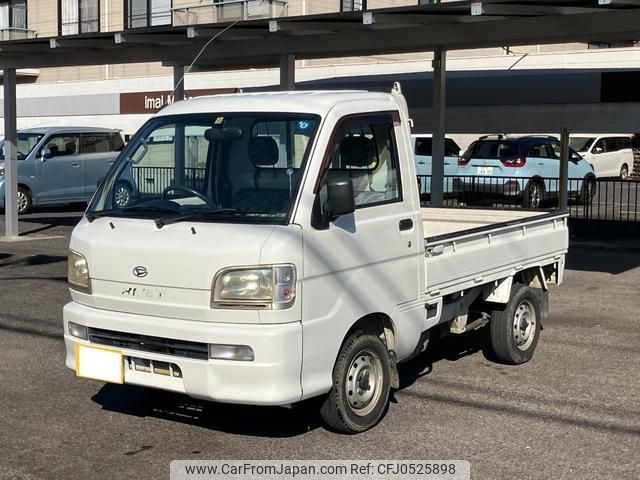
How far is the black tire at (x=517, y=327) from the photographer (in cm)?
757

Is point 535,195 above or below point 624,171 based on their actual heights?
below

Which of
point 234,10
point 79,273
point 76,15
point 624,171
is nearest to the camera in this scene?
point 79,273

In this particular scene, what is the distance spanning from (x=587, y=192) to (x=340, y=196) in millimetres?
14983

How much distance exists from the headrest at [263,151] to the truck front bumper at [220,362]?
115cm

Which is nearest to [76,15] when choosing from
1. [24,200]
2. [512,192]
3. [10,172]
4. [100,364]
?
[24,200]

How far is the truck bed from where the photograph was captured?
6.58 m

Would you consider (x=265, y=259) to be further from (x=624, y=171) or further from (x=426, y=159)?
(x=624, y=171)

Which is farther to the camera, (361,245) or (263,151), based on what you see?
(263,151)

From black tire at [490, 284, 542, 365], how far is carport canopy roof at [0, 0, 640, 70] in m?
3.80

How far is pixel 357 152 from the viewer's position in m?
6.02

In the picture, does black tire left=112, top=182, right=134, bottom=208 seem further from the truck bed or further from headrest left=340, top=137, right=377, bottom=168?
the truck bed

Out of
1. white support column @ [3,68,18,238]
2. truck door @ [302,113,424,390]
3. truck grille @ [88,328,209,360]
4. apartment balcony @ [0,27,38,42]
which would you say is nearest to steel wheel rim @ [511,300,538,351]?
truck door @ [302,113,424,390]

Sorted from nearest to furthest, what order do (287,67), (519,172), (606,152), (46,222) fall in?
(287,67) < (46,222) < (519,172) < (606,152)

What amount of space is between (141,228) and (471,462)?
238 centimetres
